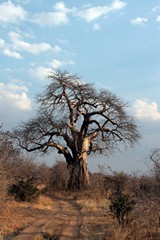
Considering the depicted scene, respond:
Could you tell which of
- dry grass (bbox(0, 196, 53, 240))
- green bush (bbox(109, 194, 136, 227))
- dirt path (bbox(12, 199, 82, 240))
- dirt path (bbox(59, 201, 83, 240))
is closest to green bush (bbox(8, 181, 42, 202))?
dry grass (bbox(0, 196, 53, 240))

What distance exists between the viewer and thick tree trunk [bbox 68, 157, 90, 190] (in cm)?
2747

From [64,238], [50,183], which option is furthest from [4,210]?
[50,183]

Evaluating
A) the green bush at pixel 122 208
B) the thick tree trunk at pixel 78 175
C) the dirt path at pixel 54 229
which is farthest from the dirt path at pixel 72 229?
→ the thick tree trunk at pixel 78 175

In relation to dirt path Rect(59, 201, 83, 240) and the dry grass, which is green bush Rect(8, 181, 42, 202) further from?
dirt path Rect(59, 201, 83, 240)

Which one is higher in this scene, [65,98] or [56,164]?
[65,98]

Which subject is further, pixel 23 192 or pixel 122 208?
pixel 23 192

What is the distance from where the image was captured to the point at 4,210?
13.2 m

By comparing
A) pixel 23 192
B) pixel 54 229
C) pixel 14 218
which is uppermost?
pixel 23 192

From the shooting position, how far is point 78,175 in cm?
2772

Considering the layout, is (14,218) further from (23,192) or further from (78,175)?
(78,175)

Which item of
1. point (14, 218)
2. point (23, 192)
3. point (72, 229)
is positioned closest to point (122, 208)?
point (72, 229)

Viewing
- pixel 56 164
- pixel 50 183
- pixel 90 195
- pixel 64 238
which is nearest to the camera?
pixel 64 238

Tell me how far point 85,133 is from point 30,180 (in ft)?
31.5

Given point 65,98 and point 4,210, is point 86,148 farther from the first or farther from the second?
point 4,210
